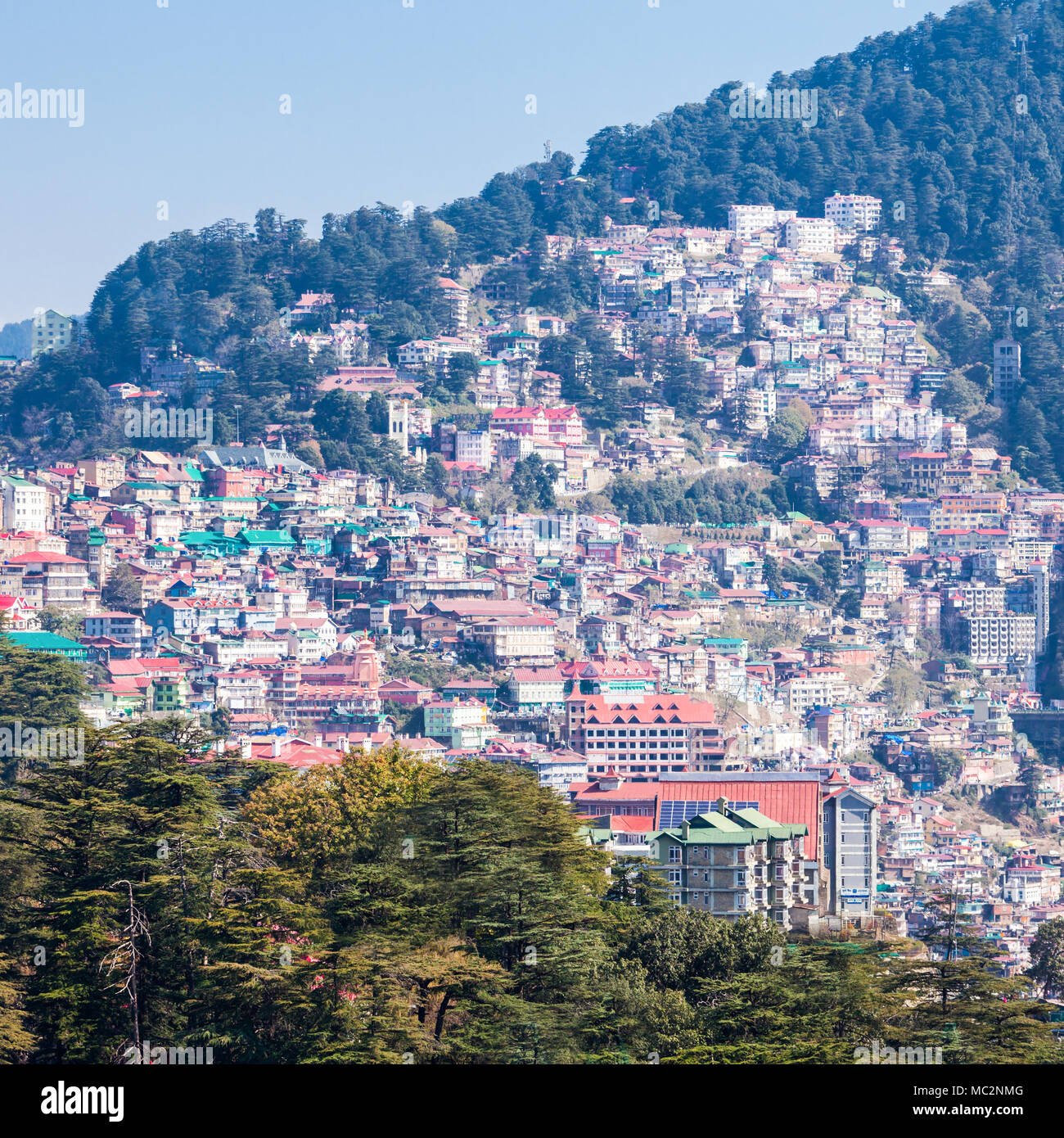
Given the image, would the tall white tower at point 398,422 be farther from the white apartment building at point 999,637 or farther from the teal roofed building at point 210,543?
the white apartment building at point 999,637

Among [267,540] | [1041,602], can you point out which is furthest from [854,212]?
[267,540]

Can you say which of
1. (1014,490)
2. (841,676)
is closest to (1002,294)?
(1014,490)

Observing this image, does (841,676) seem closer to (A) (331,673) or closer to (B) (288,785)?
(A) (331,673)

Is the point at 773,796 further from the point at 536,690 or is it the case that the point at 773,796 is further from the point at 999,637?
the point at 999,637

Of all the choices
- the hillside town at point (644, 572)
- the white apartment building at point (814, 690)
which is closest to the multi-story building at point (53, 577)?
the hillside town at point (644, 572)

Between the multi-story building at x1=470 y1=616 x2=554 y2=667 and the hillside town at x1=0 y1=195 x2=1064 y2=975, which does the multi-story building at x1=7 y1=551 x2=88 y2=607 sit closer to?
the hillside town at x1=0 y1=195 x2=1064 y2=975

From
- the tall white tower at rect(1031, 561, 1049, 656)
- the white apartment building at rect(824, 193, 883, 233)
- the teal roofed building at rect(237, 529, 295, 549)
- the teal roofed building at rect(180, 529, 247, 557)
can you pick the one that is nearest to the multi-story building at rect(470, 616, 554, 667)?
the teal roofed building at rect(237, 529, 295, 549)

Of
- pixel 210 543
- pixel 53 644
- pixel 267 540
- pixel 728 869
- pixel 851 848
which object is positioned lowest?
pixel 851 848
